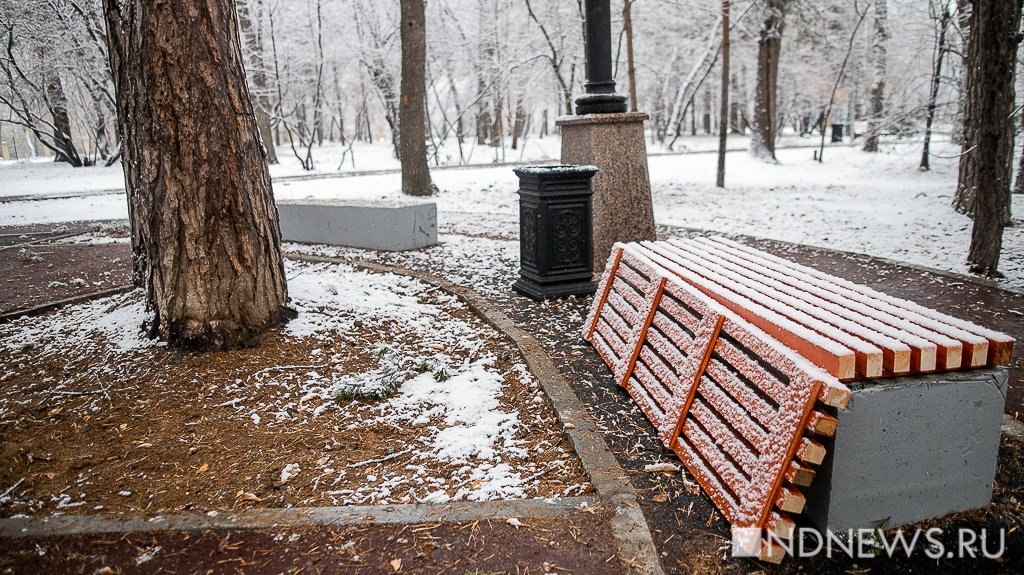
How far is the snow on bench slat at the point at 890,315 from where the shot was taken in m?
2.44

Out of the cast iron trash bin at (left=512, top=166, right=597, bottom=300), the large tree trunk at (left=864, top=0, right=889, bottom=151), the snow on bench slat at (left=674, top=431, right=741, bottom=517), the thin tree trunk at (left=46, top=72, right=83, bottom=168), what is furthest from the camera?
the large tree trunk at (left=864, top=0, right=889, bottom=151)

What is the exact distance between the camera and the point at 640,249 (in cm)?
457

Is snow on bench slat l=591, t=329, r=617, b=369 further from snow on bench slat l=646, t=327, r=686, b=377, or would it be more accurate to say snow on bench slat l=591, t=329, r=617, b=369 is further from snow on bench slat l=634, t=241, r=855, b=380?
snow on bench slat l=634, t=241, r=855, b=380

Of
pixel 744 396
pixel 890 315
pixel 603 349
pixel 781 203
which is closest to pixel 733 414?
pixel 744 396

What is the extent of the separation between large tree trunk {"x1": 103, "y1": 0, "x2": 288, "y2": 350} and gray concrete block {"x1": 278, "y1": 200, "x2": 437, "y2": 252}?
3833 millimetres

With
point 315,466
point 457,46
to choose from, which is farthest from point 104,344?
point 457,46

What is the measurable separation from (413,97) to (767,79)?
11861 millimetres

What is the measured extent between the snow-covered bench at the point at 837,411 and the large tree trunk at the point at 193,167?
305cm

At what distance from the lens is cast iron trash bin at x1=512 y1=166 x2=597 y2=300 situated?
19.0 feet

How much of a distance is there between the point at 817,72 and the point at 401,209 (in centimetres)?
3082

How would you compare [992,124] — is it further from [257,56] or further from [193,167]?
[257,56]

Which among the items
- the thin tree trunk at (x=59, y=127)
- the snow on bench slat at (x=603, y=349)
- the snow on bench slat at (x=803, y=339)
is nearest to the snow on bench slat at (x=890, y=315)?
the snow on bench slat at (x=803, y=339)

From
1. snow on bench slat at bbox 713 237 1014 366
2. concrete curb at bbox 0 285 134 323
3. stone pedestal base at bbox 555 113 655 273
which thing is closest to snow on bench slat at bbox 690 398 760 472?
snow on bench slat at bbox 713 237 1014 366

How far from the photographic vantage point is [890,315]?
2934 millimetres
